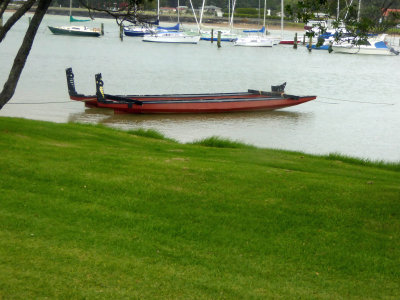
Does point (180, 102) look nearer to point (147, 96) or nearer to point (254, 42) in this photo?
point (147, 96)

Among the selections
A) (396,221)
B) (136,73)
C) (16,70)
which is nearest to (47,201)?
(16,70)

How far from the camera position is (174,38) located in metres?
81.0

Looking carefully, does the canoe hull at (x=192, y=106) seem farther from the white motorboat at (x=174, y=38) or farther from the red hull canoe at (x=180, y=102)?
the white motorboat at (x=174, y=38)

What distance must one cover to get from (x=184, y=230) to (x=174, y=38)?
75.7 m

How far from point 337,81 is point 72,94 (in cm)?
2612

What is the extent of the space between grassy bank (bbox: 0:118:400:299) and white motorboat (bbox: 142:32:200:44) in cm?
7149

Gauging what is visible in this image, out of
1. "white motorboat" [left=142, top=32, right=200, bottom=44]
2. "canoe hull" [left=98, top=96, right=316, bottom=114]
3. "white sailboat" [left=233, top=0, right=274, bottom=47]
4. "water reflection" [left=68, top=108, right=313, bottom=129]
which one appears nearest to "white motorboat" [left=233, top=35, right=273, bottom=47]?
"white sailboat" [left=233, top=0, right=274, bottom=47]

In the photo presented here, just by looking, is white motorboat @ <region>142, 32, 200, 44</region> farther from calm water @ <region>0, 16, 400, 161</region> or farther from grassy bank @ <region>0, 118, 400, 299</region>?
grassy bank @ <region>0, 118, 400, 299</region>

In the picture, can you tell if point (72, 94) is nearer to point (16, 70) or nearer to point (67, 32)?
point (16, 70)

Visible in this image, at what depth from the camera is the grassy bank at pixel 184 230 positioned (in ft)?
18.8

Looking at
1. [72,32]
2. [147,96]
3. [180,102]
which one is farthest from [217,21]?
[180,102]

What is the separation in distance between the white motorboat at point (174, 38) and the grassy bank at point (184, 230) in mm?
71485

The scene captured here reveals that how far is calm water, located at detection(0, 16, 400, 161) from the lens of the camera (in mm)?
23719

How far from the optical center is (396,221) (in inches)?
308
